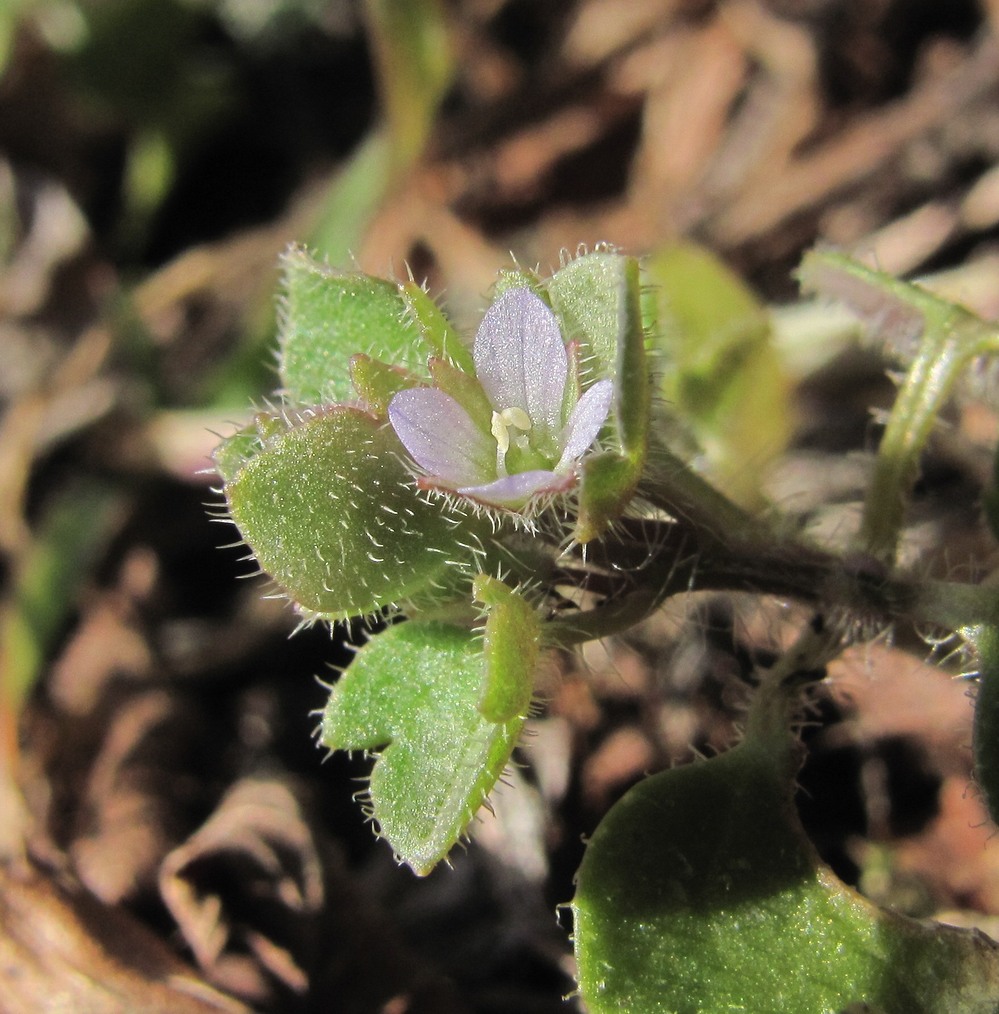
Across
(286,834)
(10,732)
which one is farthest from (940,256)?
(10,732)

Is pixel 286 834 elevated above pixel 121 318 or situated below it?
below

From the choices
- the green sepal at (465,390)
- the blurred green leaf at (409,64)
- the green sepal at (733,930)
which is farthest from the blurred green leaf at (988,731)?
the blurred green leaf at (409,64)

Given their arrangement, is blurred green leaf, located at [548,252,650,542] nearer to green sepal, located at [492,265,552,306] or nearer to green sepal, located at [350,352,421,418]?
green sepal, located at [492,265,552,306]

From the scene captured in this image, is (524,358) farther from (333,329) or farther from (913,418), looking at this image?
(913,418)

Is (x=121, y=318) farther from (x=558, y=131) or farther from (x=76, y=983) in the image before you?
(x=76, y=983)

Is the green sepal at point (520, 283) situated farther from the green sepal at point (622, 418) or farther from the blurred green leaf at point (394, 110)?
the blurred green leaf at point (394, 110)

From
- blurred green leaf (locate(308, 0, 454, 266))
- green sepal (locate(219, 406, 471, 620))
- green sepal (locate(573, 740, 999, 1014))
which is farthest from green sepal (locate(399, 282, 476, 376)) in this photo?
blurred green leaf (locate(308, 0, 454, 266))

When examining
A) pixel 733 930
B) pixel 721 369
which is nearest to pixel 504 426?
pixel 733 930
